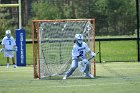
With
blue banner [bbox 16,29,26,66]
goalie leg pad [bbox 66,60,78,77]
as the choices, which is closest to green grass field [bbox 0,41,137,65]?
blue banner [bbox 16,29,26,66]

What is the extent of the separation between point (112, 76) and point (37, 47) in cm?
272

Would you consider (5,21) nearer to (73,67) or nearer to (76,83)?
(73,67)

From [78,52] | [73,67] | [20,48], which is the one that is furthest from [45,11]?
[73,67]

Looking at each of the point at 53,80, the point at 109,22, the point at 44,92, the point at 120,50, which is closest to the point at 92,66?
the point at 53,80

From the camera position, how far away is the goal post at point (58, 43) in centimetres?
1814

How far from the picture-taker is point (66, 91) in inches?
567

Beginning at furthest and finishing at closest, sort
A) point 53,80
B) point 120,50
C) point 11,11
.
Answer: point 11,11, point 120,50, point 53,80

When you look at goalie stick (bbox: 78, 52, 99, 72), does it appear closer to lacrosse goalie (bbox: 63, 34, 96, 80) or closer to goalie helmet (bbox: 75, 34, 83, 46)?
lacrosse goalie (bbox: 63, 34, 96, 80)

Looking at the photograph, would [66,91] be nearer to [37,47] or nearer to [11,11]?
[37,47]

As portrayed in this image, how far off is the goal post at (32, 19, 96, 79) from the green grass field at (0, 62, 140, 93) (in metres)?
0.67

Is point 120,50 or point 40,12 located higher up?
point 40,12

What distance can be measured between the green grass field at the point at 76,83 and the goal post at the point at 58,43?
2.18ft

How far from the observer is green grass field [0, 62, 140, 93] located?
14562mm

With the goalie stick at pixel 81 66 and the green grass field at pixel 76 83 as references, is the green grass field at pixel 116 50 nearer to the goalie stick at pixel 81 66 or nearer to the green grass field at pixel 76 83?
the green grass field at pixel 76 83
